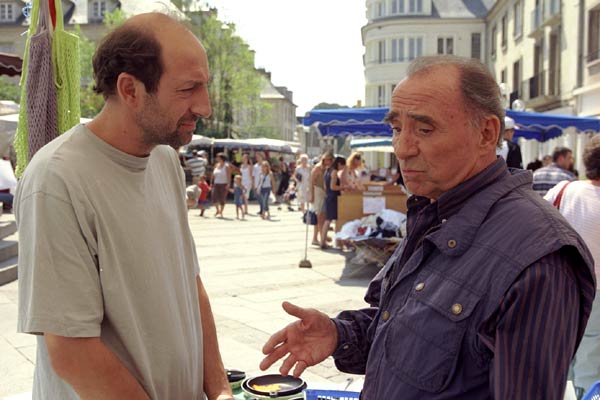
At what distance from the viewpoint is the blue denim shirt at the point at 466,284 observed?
1319 millimetres

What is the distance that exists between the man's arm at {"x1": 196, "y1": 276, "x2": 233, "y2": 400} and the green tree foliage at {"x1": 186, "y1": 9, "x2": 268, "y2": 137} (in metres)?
34.8

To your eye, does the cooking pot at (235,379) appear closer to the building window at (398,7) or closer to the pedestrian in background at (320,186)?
the pedestrian in background at (320,186)

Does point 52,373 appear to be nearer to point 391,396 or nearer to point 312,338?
point 312,338

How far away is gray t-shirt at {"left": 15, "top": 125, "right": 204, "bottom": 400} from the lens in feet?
5.18

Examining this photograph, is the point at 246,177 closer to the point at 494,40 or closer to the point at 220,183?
the point at 220,183

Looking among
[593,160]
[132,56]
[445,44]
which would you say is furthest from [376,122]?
[445,44]

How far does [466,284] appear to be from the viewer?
54.6 inches

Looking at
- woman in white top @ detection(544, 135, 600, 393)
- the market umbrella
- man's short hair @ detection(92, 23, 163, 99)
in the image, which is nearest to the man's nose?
man's short hair @ detection(92, 23, 163, 99)

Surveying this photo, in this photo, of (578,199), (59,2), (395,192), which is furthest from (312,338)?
(395,192)

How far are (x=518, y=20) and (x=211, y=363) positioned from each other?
35.4 m

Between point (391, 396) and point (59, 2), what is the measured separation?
7.02 feet

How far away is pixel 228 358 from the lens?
16.5 feet

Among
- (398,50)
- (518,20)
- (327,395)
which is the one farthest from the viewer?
(398,50)

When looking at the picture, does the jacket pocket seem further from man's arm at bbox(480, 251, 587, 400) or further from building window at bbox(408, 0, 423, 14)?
building window at bbox(408, 0, 423, 14)
